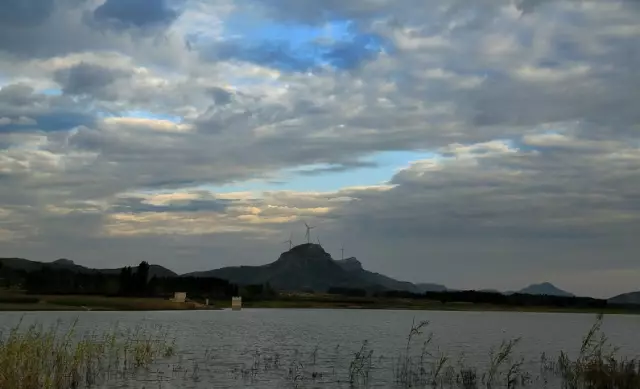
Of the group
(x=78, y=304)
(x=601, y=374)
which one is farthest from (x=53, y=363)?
(x=78, y=304)

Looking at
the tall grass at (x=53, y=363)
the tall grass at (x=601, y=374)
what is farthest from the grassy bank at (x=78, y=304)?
the tall grass at (x=601, y=374)

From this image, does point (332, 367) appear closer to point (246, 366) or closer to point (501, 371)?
point (246, 366)

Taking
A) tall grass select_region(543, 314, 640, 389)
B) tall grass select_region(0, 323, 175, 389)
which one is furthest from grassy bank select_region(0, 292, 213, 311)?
tall grass select_region(543, 314, 640, 389)

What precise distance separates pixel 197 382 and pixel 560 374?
23202 mm

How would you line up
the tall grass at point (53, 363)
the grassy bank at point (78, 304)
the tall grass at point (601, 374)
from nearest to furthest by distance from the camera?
the tall grass at point (53, 363), the tall grass at point (601, 374), the grassy bank at point (78, 304)

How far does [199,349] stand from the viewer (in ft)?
179

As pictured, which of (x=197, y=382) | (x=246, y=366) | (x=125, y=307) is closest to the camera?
(x=197, y=382)

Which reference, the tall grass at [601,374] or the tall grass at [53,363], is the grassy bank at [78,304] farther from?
the tall grass at [601,374]

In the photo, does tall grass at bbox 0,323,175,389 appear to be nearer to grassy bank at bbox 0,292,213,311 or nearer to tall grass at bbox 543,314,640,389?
tall grass at bbox 543,314,640,389

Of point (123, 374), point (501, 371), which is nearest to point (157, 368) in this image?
point (123, 374)

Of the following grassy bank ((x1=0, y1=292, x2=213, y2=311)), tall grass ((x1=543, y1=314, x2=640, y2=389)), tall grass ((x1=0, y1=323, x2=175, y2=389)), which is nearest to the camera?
tall grass ((x1=0, y1=323, x2=175, y2=389))

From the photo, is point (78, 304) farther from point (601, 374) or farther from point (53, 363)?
point (601, 374)

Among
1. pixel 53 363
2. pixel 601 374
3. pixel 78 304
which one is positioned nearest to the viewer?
pixel 53 363

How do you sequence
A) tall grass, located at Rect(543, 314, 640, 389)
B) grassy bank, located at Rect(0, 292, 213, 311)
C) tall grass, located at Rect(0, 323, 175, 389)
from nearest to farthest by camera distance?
tall grass, located at Rect(0, 323, 175, 389), tall grass, located at Rect(543, 314, 640, 389), grassy bank, located at Rect(0, 292, 213, 311)
